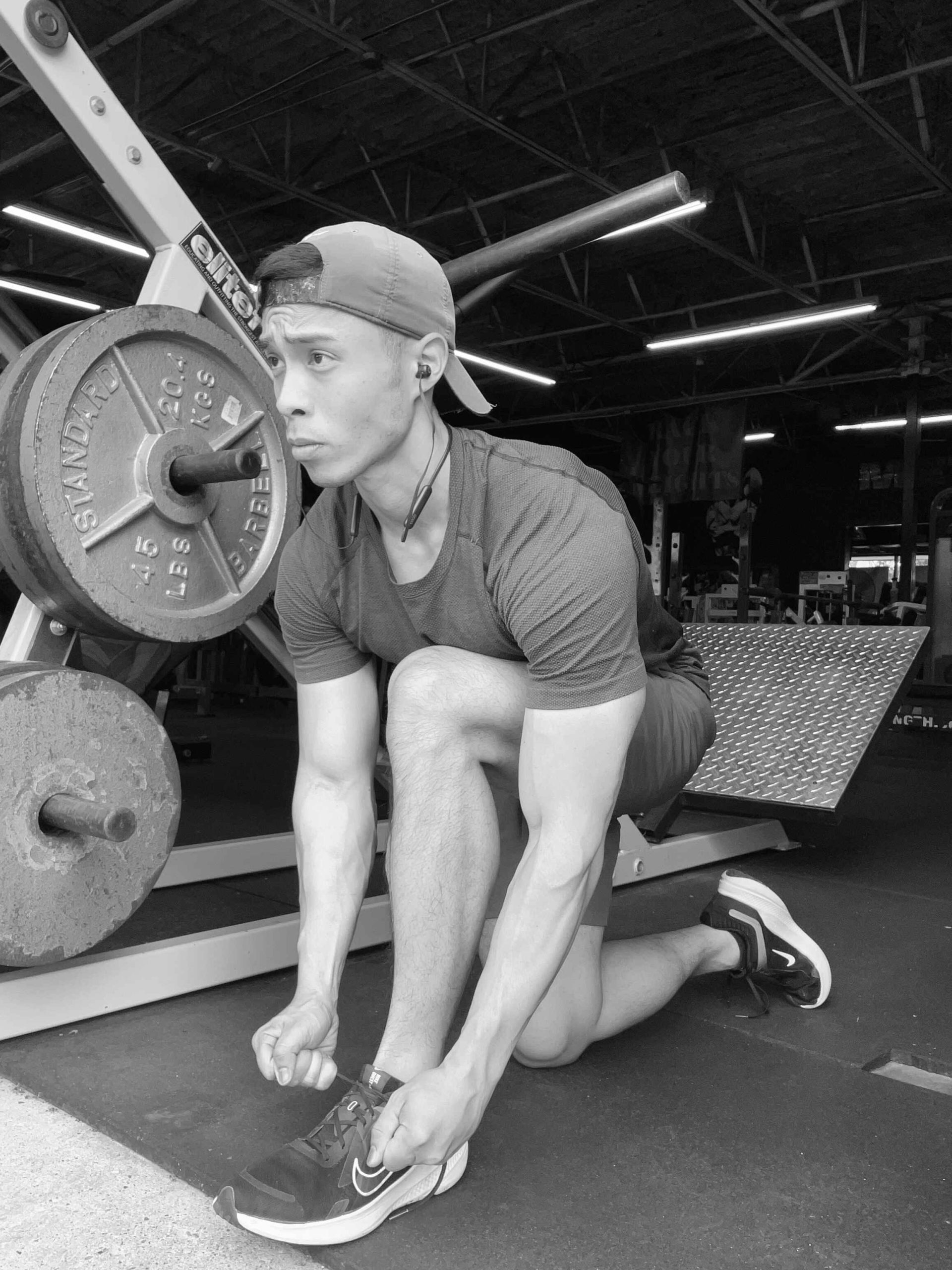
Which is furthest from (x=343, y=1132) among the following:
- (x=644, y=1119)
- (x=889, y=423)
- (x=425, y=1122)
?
(x=889, y=423)

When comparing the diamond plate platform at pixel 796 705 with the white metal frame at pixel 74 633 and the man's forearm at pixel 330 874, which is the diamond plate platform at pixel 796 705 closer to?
the white metal frame at pixel 74 633

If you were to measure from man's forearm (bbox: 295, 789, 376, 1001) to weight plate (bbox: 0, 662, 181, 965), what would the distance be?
288mm

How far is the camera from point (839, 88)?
18.6ft

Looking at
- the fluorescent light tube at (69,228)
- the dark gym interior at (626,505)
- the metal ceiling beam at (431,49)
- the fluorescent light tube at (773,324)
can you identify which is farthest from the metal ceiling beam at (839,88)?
the fluorescent light tube at (69,228)

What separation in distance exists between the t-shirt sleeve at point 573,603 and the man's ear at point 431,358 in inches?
6.6

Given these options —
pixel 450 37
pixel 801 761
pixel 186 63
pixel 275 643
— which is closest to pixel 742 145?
pixel 450 37

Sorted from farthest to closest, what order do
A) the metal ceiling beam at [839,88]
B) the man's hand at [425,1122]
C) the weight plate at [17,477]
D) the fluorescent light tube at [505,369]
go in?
the fluorescent light tube at [505,369] < the metal ceiling beam at [839,88] < the weight plate at [17,477] < the man's hand at [425,1122]

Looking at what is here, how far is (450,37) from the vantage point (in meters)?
5.53

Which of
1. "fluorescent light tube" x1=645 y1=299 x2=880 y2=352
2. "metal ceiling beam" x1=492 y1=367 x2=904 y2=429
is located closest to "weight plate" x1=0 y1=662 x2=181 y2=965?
"fluorescent light tube" x1=645 y1=299 x2=880 y2=352

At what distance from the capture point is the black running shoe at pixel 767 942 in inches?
59.1

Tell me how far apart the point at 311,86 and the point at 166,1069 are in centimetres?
606

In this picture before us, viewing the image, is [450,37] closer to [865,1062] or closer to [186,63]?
[186,63]

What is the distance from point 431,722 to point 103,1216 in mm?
510

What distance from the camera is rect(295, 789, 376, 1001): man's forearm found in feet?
3.46
